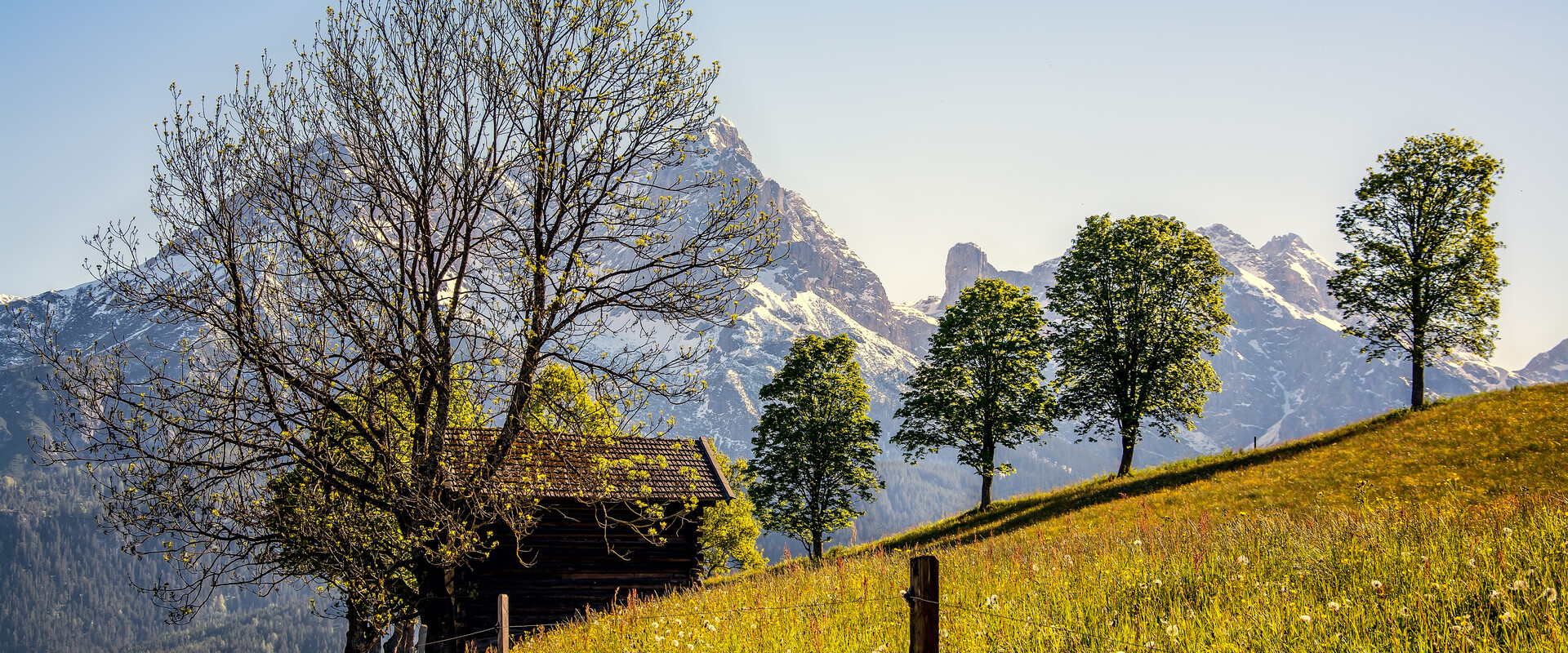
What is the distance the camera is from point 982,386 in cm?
3331

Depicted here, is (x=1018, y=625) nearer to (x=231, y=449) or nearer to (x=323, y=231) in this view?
(x=323, y=231)

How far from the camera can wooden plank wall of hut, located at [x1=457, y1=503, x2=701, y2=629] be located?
21.4 m

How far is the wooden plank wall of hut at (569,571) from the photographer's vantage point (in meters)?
21.4

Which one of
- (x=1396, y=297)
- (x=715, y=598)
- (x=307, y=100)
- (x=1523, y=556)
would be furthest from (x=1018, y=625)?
(x=1396, y=297)

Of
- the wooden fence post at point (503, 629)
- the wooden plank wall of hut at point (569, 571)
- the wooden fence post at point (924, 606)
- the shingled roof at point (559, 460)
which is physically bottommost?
the wooden plank wall of hut at point (569, 571)

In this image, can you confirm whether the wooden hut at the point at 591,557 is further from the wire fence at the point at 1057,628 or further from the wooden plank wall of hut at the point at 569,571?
the wire fence at the point at 1057,628

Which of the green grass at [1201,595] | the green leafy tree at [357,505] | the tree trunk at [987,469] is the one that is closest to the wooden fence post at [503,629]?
the green grass at [1201,595]

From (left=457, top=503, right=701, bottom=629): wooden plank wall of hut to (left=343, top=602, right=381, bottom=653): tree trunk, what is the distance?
2.25 m

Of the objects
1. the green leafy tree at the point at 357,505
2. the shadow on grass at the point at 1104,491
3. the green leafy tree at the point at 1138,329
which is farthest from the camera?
the green leafy tree at the point at 1138,329

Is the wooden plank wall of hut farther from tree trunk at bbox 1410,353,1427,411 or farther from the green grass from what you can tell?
tree trunk at bbox 1410,353,1427,411

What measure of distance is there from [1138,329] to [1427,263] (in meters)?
10.2

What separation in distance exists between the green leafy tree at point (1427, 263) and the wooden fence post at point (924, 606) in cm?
3106

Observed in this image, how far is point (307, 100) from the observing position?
12.0 m

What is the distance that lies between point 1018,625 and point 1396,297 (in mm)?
31748
